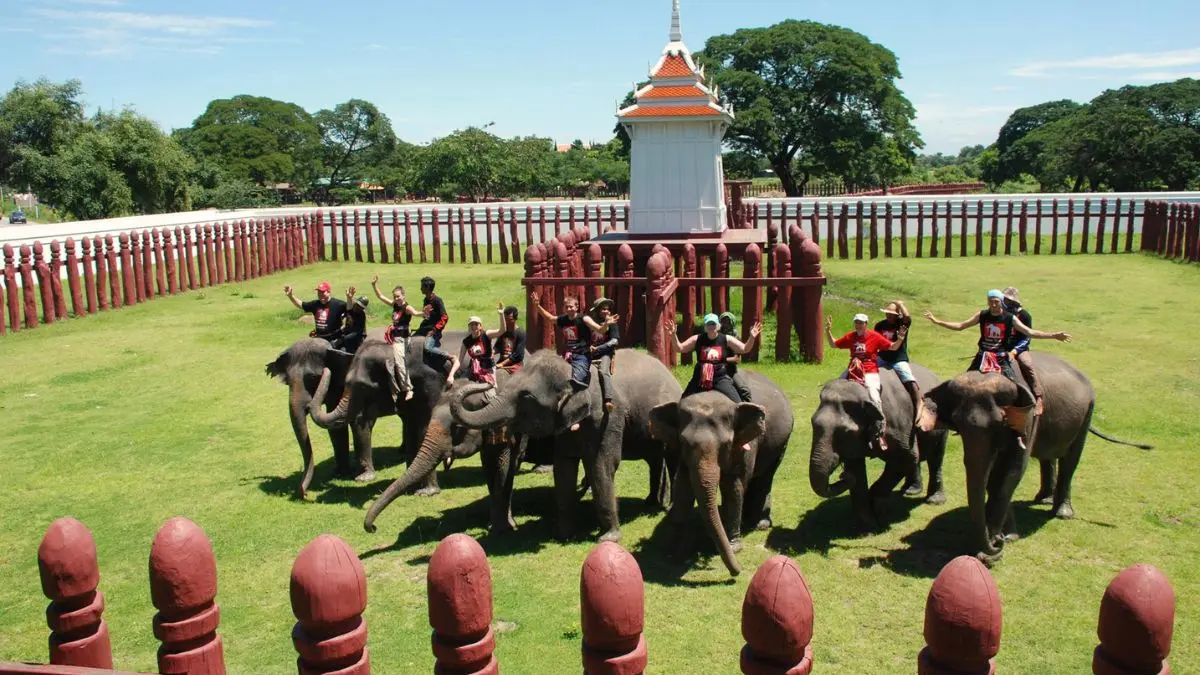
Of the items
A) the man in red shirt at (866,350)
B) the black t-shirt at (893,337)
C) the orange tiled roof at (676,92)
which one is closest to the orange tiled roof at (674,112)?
the orange tiled roof at (676,92)

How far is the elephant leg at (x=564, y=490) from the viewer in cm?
831

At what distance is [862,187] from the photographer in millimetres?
54125

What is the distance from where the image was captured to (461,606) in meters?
2.47

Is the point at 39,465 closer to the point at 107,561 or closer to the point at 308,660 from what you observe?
the point at 107,561

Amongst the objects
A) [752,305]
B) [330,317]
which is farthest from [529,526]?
[752,305]

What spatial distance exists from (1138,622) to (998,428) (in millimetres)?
5399

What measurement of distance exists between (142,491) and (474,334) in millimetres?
3580

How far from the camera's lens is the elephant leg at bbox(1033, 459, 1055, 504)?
873cm

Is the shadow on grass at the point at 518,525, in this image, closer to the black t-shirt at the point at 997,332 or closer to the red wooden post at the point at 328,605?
the black t-shirt at the point at 997,332

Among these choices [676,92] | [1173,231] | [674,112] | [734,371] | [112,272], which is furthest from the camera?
[1173,231]

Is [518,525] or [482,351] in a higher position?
[482,351]

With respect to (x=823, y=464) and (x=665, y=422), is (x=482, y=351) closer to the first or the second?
(x=665, y=422)

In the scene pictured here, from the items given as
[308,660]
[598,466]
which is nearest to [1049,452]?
[598,466]

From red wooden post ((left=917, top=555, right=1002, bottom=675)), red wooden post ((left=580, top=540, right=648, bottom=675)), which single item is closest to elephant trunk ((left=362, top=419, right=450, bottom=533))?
red wooden post ((left=580, top=540, right=648, bottom=675))
